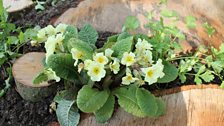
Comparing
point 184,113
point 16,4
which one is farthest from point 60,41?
point 16,4

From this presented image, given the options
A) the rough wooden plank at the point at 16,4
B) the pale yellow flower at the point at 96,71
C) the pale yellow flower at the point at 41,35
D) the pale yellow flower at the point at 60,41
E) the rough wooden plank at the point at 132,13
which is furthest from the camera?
the rough wooden plank at the point at 16,4

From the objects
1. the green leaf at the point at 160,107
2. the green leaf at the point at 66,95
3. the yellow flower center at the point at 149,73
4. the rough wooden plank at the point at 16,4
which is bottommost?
the rough wooden plank at the point at 16,4

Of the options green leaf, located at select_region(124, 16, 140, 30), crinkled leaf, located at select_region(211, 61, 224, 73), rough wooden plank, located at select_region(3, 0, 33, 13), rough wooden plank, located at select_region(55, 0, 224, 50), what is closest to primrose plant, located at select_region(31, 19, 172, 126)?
green leaf, located at select_region(124, 16, 140, 30)

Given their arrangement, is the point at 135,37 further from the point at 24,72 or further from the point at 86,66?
the point at 24,72

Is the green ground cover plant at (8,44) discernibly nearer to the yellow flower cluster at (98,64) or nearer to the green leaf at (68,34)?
the green leaf at (68,34)

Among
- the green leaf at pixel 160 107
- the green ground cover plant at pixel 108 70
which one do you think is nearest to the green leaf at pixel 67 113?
the green ground cover plant at pixel 108 70

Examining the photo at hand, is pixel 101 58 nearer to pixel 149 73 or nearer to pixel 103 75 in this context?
pixel 103 75
